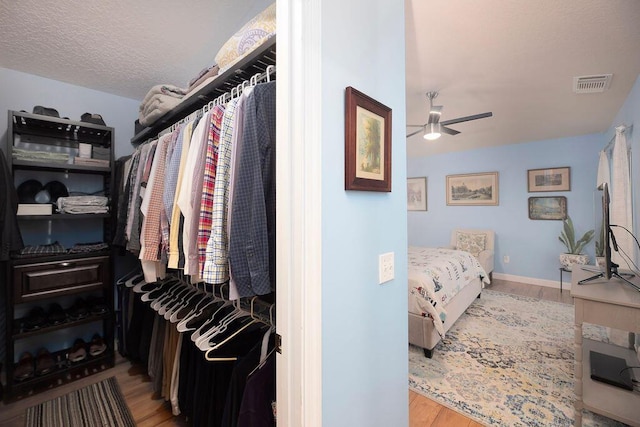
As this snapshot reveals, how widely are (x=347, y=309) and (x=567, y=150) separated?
5134 millimetres

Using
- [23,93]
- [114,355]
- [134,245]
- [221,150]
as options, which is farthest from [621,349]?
[23,93]

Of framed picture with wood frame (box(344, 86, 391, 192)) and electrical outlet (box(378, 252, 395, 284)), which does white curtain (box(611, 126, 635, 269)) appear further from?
framed picture with wood frame (box(344, 86, 391, 192))

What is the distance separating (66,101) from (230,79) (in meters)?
2.14

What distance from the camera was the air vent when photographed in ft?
7.26

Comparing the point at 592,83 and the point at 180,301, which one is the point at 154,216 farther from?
the point at 592,83

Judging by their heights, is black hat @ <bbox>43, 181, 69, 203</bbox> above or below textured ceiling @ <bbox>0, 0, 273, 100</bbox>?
below

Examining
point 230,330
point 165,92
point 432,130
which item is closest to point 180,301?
point 230,330

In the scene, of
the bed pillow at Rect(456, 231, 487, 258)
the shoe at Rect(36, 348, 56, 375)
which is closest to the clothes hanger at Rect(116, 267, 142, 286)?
the shoe at Rect(36, 348, 56, 375)

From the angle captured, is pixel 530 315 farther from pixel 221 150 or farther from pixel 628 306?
pixel 221 150

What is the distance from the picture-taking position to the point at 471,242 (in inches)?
181

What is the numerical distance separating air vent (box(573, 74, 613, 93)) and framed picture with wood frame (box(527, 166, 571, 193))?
6.72 feet

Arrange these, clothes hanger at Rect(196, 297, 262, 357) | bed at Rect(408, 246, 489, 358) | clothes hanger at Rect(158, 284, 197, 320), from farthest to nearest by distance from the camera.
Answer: bed at Rect(408, 246, 489, 358) → clothes hanger at Rect(158, 284, 197, 320) → clothes hanger at Rect(196, 297, 262, 357)

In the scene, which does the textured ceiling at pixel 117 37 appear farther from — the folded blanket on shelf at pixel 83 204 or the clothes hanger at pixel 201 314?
the clothes hanger at pixel 201 314

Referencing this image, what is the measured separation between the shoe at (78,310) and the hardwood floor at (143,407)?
1.61 ft
